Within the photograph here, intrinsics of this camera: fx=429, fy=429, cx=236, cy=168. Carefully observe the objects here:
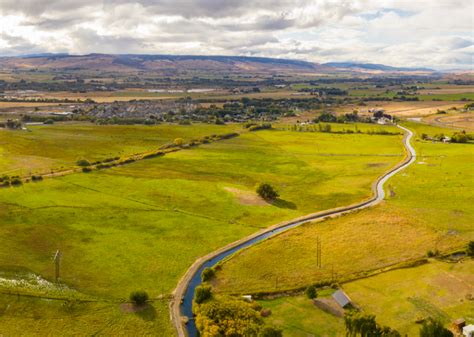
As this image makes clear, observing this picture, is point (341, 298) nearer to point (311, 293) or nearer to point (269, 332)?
point (311, 293)

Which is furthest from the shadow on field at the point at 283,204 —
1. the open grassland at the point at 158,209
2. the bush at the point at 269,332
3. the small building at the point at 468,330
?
the bush at the point at 269,332

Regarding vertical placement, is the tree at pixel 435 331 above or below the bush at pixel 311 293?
above

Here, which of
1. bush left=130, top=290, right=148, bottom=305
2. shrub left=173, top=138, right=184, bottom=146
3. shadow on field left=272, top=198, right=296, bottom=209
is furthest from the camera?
shrub left=173, top=138, right=184, bottom=146

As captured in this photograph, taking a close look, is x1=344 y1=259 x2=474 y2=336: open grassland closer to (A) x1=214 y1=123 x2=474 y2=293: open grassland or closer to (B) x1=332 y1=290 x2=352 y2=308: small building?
(B) x1=332 y1=290 x2=352 y2=308: small building

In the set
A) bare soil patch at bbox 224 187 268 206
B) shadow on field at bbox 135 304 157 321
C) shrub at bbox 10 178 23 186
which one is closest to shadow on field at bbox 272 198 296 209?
bare soil patch at bbox 224 187 268 206

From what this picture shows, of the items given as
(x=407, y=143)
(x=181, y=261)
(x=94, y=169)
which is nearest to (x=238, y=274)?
(x=181, y=261)

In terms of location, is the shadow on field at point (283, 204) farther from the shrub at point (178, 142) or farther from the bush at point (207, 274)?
the shrub at point (178, 142)
